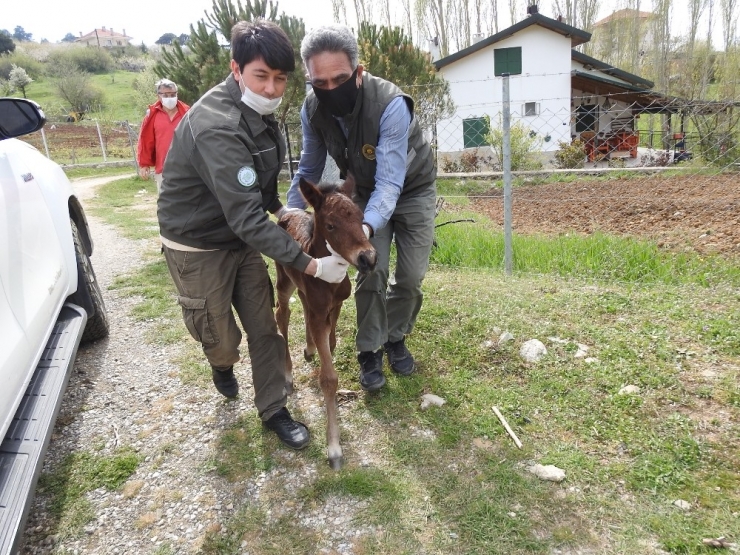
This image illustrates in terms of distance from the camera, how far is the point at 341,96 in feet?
9.69

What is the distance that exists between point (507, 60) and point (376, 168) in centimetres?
2007

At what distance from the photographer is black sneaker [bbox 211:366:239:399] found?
335 cm

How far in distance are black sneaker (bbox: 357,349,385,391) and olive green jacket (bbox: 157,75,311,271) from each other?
120 centimetres

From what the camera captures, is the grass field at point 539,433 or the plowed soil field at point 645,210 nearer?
the grass field at point 539,433

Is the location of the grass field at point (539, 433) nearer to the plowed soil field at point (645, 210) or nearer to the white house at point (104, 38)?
the plowed soil field at point (645, 210)

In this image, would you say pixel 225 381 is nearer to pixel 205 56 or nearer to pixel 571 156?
pixel 205 56

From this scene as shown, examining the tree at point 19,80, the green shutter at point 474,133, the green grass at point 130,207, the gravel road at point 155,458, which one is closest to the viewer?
the gravel road at point 155,458


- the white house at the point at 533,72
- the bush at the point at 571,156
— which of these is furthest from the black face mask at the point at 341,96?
the white house at the point at 533,72

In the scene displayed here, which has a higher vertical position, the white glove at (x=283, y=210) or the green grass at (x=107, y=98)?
the green grass at (x=107, y=98)

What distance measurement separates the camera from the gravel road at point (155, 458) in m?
2.42

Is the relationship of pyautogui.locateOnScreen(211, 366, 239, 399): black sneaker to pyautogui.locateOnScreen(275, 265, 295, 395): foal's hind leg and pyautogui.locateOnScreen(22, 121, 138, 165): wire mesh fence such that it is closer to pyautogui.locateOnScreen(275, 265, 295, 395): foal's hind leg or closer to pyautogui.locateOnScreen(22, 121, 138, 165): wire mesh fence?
pyautogui.locateOnScreen(275, 265, 295, 395): foal's hind leg

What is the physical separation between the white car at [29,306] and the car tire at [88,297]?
0.04 feet

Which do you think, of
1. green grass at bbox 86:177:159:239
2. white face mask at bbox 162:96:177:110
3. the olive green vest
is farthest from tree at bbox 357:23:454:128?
the olive green vest

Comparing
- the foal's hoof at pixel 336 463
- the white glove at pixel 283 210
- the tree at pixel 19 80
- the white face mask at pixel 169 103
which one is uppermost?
the tree at pixel 19 80
